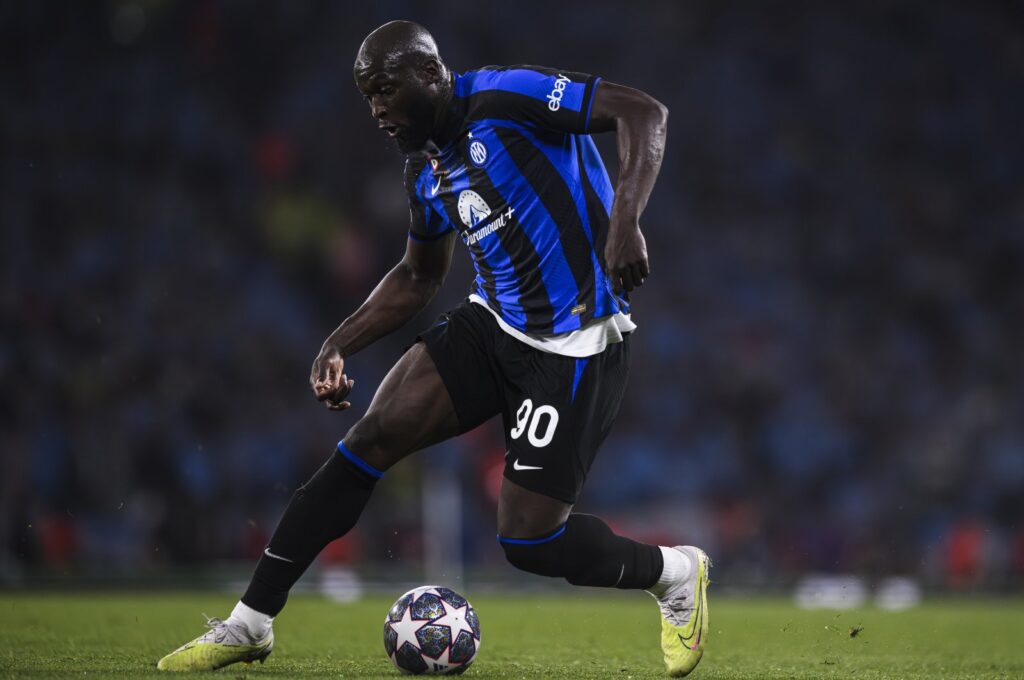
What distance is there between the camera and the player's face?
4.04 m

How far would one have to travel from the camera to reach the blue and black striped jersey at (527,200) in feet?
13.7

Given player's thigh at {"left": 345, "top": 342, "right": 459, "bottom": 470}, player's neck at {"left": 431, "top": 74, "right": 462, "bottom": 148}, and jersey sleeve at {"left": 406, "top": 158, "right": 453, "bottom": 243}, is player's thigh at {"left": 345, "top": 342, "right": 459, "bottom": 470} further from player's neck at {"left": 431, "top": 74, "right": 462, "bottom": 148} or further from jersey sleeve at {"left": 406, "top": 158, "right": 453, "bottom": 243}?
player's neck at {"left": 431, "top": 74, "right": 462, "bottom": 148}

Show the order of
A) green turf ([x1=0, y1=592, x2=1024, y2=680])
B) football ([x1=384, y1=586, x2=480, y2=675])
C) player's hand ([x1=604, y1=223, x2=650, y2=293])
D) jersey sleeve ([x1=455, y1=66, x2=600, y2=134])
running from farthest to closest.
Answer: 1. green turf ([x1=0, y1=592, x2=1024, y2=680])
2. football ([x1=384, y1=586, x2=480, y2=675])
3. jersey sleeve ([x1=455, y1=66, x2=600, y2=134])
4. player's hand ([x1=604, y1=223, x2=650, y2=293])

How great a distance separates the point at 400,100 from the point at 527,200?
52cm

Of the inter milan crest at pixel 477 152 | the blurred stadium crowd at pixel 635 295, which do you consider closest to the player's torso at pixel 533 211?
the inter milan crest at pixel 477 152

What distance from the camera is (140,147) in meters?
14.0

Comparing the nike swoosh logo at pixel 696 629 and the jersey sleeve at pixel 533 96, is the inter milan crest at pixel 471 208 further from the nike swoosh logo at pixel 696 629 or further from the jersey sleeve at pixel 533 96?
the nike swoosh logo at pixel 696 629

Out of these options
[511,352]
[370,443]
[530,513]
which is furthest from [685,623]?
[370,443]

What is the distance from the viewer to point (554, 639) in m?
6.07

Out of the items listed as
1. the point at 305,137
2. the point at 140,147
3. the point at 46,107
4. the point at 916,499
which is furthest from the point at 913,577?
the point at 46,107

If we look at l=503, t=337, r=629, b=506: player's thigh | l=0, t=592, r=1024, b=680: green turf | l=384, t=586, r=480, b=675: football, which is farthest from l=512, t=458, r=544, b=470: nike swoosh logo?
l=0, t=592, r=1024, b=680: green turf

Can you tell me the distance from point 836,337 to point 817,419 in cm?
111

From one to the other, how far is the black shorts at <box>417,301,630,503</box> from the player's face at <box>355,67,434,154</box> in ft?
2.30

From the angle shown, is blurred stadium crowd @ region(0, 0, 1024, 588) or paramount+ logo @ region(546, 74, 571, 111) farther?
blurred stadium crowd @ region(0, 0, 1024, 588)
